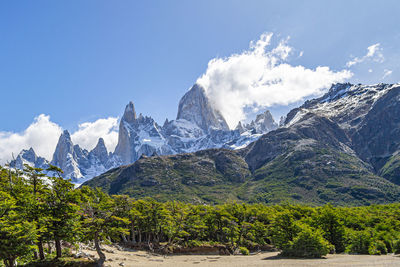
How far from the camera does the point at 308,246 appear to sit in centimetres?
3872

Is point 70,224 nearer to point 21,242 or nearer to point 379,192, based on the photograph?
point 21,242

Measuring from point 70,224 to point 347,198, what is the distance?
20671 centimetres

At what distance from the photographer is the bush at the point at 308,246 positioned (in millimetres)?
37844

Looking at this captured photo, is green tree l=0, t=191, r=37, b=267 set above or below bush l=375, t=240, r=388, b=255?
above

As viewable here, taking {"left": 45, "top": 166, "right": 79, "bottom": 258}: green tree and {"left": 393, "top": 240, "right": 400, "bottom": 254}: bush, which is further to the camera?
{"left": 393, "top": 240, "right": 400, "bottom": 254}: bush

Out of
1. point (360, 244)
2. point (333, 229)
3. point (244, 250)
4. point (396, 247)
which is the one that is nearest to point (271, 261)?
point (244, 250)

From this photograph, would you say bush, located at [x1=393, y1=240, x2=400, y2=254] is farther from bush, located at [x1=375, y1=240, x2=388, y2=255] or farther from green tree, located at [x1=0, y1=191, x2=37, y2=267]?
green tree, located at [x1=0, y1=191, x2=37, y2=267]

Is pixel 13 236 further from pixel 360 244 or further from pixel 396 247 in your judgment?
pixel 396 247

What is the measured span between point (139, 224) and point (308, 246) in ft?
107

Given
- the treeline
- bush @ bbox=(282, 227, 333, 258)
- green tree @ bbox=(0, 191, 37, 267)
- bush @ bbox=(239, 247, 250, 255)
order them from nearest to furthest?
green tree @ bbox=(0, 191, 37, 267)
the treeline
bush @ bbox=(282, 227, 333, 258)
bush @ bbox=(239, 247, 250, 255)

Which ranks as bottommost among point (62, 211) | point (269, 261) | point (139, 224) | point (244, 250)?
point (244, 250)

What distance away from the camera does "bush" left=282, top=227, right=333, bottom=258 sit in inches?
1490

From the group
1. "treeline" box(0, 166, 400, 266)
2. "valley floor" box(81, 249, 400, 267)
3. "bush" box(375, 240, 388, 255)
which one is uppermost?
"treeline" box(0, 166, 400, 266)

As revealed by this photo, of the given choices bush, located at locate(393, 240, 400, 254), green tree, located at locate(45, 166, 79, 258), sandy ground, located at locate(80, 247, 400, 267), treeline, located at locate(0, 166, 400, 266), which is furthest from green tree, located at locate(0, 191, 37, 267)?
bush, located at locate(393, 240, 400, 254)
